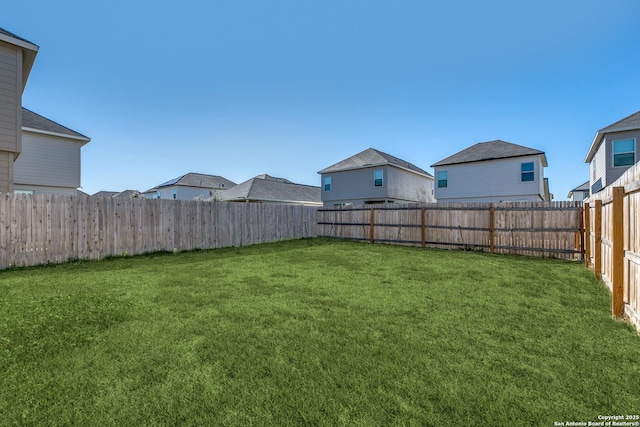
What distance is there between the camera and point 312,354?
8.51ft

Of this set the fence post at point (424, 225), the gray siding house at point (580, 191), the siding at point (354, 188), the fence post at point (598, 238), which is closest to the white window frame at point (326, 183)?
the siding at point (354, 188)

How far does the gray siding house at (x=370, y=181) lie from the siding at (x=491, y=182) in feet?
10.9

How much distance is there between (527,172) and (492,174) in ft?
6.32

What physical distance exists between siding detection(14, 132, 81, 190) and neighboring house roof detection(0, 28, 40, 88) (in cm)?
567

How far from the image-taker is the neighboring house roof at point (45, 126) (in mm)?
14414

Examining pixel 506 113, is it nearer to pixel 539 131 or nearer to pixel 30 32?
pixel 539 131

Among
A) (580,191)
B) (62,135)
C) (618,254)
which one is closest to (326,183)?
(62,135)

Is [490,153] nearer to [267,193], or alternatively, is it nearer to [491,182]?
[491,182]

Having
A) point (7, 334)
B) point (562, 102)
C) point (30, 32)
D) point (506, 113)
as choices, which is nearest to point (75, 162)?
point (30, 32)

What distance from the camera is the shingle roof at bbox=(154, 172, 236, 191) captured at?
35.5 meters

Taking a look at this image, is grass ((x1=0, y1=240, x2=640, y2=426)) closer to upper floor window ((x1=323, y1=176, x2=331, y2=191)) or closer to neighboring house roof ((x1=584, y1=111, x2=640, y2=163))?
neighboring house roof ((x1=584, y1=111, x2=640, y2=163))

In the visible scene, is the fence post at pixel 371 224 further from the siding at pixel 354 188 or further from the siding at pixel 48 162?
the siding at pixel 48 162

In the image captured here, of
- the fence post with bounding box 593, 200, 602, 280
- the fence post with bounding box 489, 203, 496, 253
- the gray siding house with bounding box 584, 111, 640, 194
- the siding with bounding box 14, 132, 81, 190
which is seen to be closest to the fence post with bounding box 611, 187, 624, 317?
the fence post with bounding box 593, 200, 602, 280

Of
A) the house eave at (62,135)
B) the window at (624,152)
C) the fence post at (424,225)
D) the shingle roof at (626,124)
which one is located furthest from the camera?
the house eave at (62,135)
